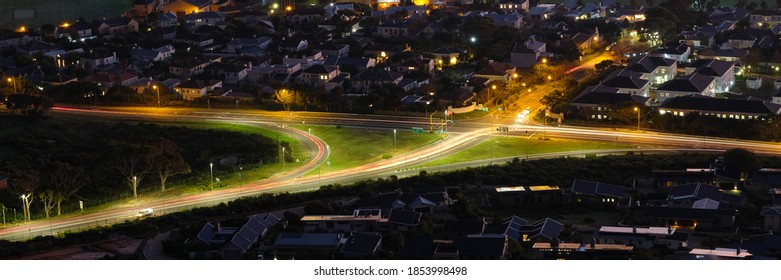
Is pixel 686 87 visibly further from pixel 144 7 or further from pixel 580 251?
pixel 144 7

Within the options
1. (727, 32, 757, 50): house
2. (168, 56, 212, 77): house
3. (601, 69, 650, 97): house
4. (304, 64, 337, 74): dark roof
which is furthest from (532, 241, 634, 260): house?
(727, 32, 757, 50): house

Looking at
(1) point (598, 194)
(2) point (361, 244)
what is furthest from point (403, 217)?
(1) point (598, 194)

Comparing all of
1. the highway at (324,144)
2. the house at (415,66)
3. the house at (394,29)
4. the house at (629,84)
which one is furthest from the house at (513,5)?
the highway at (324,144)

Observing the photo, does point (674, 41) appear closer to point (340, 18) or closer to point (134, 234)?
point (340, 18)

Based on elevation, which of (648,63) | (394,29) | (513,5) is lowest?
(648,63)

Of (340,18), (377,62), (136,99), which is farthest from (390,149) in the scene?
(340,18)

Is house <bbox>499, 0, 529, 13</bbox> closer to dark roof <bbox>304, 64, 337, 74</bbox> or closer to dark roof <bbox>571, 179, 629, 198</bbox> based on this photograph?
dark roof <bbox>304, 64, 337, 74</bbox>
